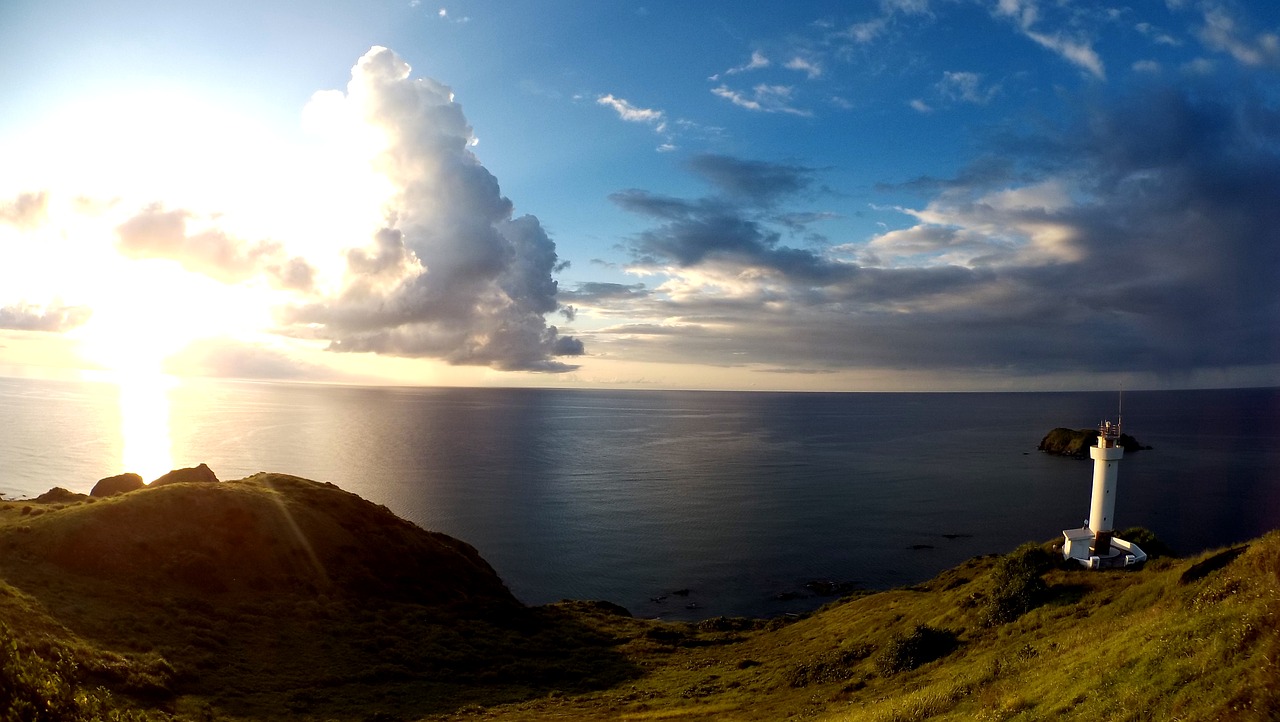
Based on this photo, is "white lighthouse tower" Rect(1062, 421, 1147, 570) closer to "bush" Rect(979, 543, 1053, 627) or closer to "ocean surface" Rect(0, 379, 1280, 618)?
"bush" Rect(979, 543, 1053, 627)

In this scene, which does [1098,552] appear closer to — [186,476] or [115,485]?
[186,476]

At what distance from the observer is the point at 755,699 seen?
34719 mm

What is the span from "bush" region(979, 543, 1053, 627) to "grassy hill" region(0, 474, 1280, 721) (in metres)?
0.13

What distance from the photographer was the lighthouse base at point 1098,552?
36.4m

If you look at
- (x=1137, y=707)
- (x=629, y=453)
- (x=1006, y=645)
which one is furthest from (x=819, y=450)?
(x=1137, y=707)

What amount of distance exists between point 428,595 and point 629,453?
128 meters

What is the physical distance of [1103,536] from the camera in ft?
123

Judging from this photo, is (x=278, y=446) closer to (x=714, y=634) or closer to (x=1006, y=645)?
(x=714, y=634)

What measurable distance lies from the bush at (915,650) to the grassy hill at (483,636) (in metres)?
0.13

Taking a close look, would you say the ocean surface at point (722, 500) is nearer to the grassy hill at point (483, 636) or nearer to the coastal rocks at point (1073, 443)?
Result: the coastal rocks at point (1073, 443)

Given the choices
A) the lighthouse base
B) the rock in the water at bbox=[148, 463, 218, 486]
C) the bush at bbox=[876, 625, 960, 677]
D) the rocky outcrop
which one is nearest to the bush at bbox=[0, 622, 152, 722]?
the rocky outcrop

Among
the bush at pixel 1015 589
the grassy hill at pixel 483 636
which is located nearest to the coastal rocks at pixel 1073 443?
the grassy hill at pixel 483 636

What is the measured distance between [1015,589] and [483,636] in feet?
124

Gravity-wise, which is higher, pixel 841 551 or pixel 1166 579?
pixel 1166 579
